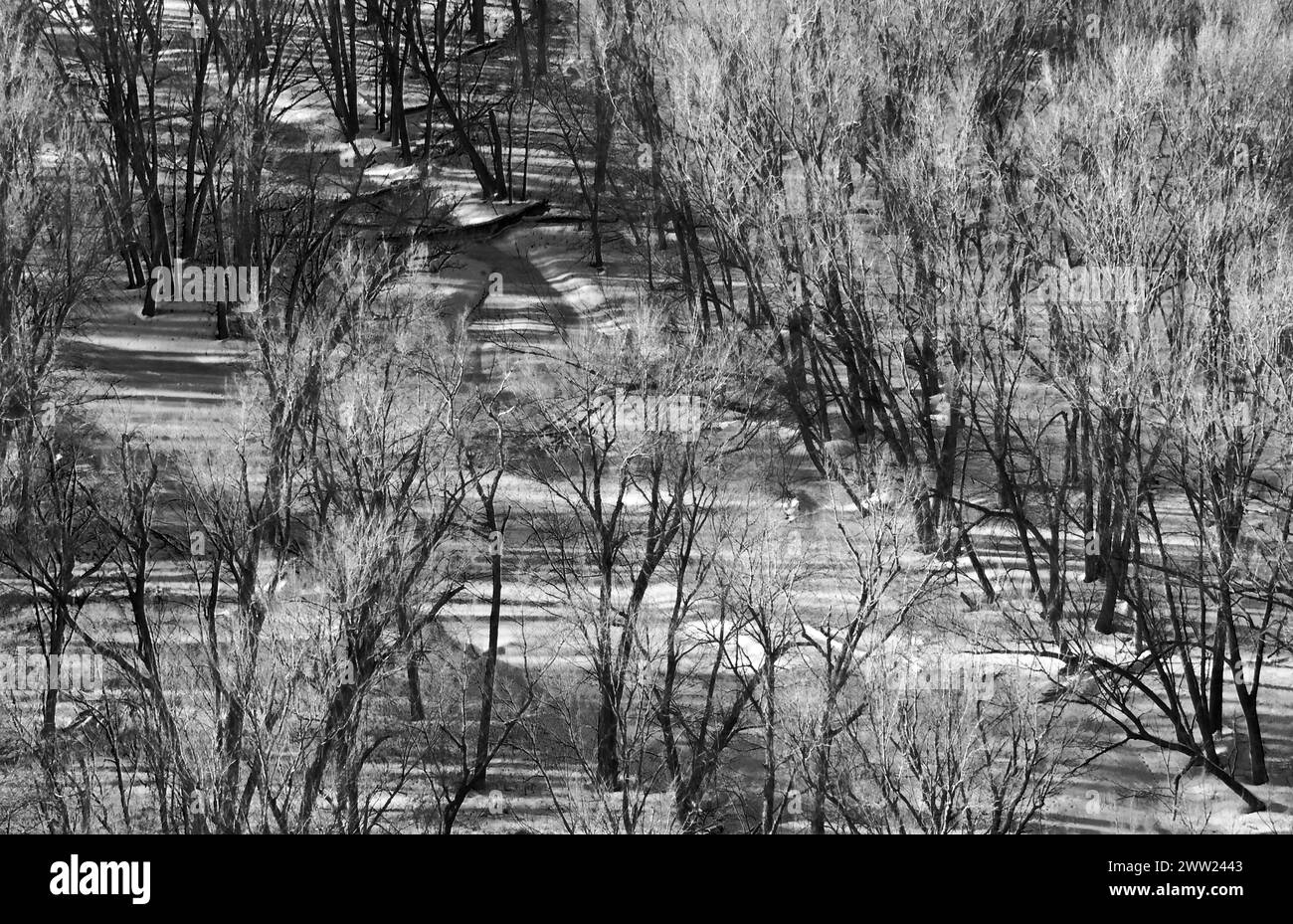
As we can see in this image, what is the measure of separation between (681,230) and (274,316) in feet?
32.3

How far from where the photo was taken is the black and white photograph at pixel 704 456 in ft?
88.5

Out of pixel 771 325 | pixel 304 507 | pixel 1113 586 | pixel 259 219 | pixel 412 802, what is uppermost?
pixel 259 219

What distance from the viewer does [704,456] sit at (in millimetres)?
31188

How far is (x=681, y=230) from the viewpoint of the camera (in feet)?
127

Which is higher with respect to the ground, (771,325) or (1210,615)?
(771,325)

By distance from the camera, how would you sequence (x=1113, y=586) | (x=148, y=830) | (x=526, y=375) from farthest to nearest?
(x=526, y=375)
(x=1113, y=586)
(x=148, y=830)

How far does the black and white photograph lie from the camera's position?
88.5ft

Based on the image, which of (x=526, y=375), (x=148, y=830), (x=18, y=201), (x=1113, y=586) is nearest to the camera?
(x=148, y=830)

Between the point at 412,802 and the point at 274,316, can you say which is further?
the point at 274,316

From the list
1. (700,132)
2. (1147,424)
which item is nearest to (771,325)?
(700,132)

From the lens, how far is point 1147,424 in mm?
31641

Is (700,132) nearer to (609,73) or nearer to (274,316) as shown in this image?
(609,73)

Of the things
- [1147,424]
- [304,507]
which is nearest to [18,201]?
[304,507]

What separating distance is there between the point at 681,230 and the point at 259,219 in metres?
9.91
